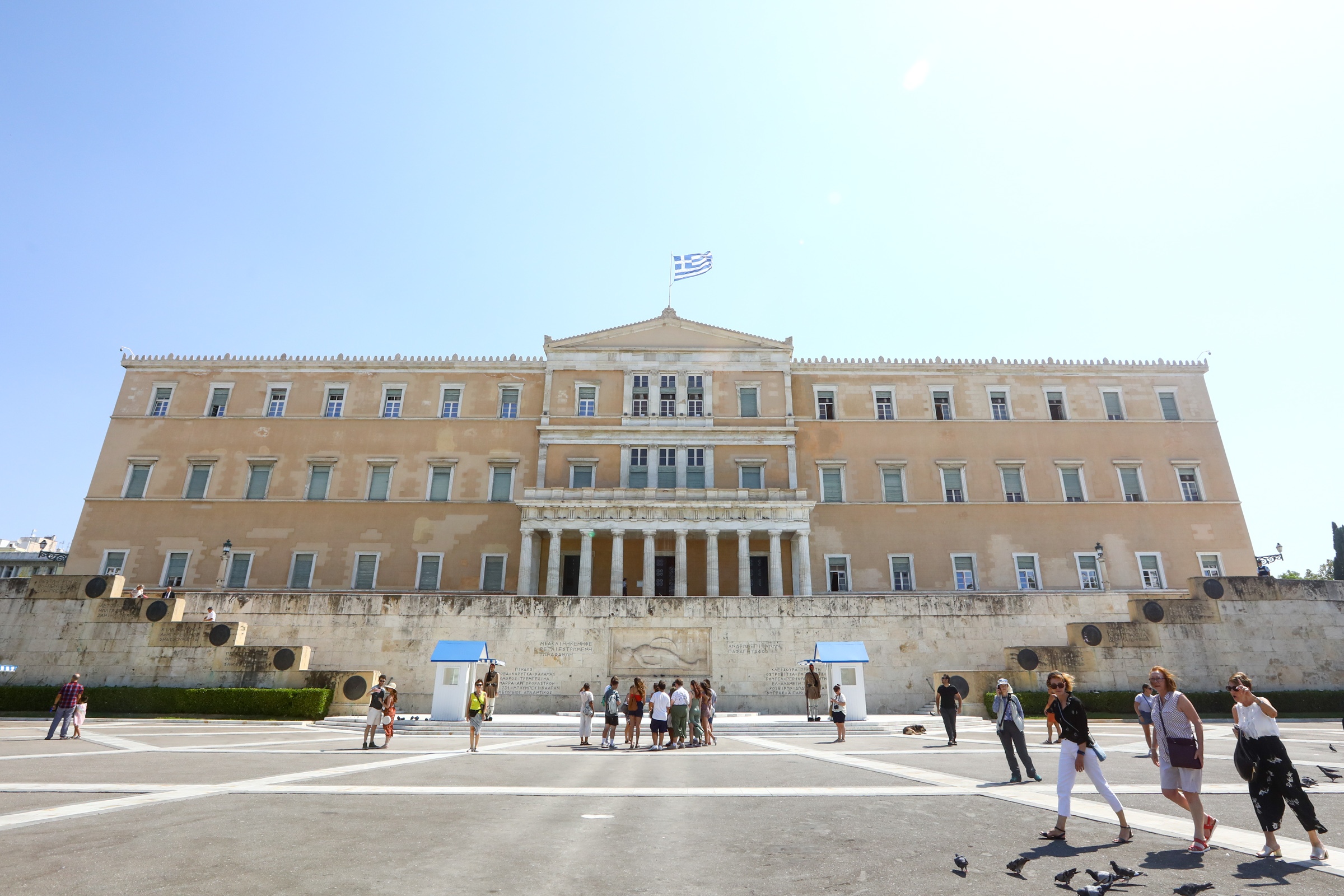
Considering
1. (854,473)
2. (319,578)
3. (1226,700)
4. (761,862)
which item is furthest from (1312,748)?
(319,578)

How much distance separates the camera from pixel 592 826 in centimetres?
725

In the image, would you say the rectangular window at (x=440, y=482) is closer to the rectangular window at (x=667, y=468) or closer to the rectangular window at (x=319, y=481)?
the rectangular window at (x=319, y=481)

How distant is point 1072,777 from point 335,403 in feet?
138

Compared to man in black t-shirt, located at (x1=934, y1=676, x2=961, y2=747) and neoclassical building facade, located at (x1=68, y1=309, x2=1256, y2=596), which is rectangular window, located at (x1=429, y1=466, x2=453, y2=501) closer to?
neoclassical building facade, located at (x1=68, y1=309, x2=1256, y2=596)

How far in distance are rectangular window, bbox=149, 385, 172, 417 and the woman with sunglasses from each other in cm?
4840

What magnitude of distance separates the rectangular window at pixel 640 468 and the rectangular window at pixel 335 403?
17.2 meters

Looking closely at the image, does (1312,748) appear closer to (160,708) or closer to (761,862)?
(761,862)

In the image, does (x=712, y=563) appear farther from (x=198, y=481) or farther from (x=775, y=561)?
(x=198, y=481)

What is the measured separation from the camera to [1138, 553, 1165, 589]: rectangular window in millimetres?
37250

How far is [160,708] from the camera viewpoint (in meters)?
22.7

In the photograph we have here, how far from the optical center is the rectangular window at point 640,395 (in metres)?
40.6

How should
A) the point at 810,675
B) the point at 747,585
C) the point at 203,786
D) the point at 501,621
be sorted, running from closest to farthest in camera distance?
Result: the point at 203,786 < the point at 810,675 < the point at 501,621 < the point at 747,585

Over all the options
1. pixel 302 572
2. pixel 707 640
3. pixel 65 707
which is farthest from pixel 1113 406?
pixel 65 707

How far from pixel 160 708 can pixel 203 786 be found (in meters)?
17.3
